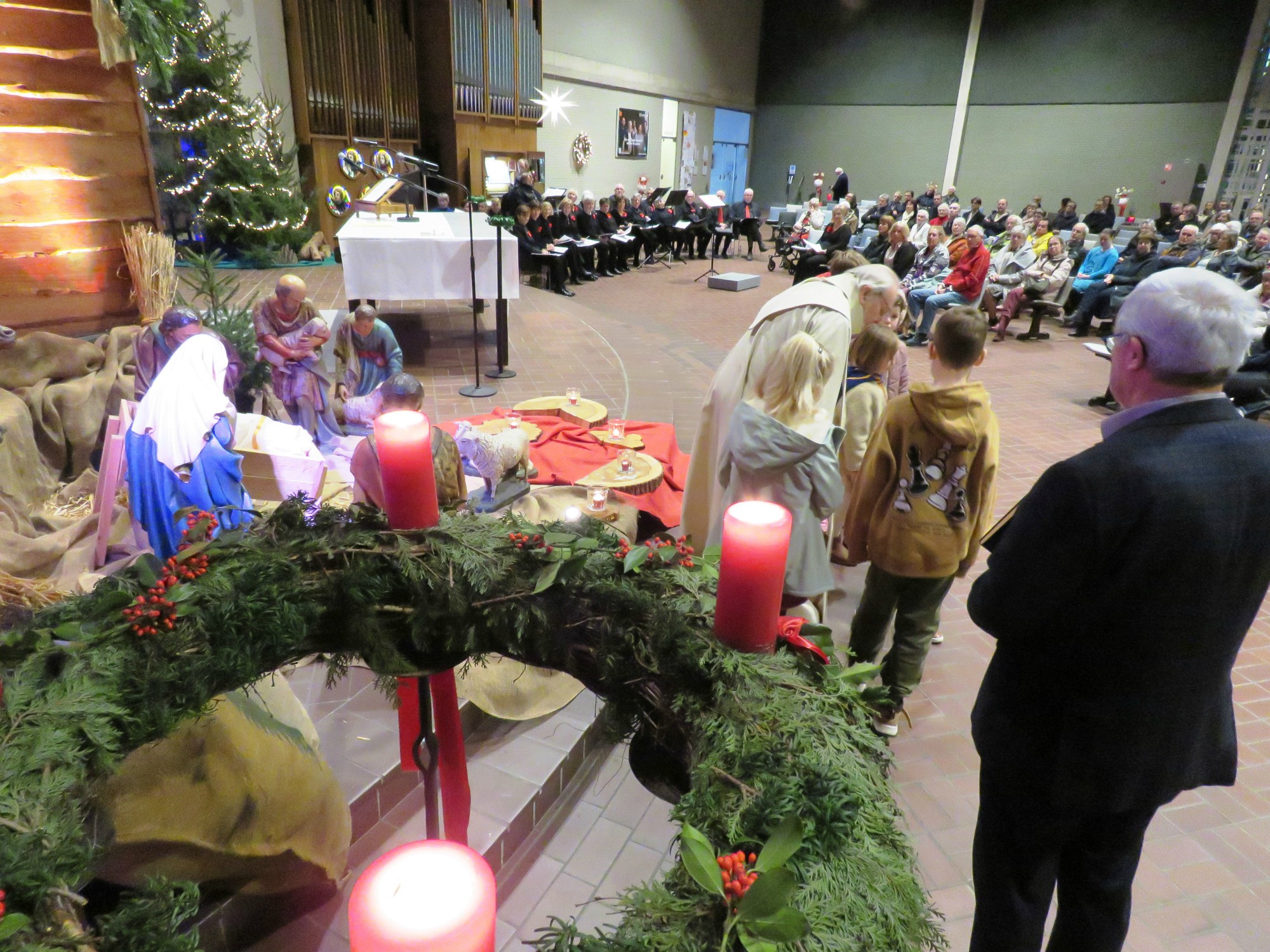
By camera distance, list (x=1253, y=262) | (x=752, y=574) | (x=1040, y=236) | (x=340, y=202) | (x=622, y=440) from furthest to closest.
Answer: (x=1040, y=236)
(x=340, y=202)
(x=1253, y=262)
(x=622, y=440)
(x=752, y=574)

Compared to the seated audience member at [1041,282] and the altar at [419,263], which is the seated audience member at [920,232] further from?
the altar at [419,263]

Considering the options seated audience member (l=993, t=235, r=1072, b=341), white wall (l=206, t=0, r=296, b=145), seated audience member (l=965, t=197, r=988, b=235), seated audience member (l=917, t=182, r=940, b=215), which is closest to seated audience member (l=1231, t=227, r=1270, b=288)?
seated audience member (l=993, t=235, r=1072, b=341)

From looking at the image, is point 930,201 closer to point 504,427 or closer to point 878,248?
point 878,248

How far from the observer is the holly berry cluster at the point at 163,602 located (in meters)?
1.24

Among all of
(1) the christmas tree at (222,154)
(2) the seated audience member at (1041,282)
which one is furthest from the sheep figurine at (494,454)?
(2) the seated audience member at (1041,282)

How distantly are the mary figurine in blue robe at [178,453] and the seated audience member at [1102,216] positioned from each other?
16.4 metres

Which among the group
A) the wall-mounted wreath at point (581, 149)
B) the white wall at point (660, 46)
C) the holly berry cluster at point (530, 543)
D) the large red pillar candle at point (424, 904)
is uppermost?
the white wall at point (660, 46)

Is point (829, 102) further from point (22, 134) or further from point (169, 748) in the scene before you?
point (169, 748)

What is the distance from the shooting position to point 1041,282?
10.1m

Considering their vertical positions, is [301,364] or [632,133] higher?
[632,133]

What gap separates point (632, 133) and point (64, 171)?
14.1 m

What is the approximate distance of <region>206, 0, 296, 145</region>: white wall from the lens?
9234 millimetres

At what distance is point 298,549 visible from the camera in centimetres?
146

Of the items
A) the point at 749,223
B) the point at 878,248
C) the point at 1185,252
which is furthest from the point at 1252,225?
the point at 749,223
